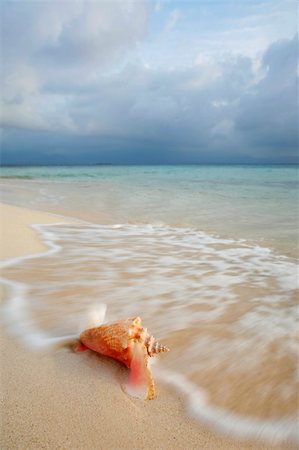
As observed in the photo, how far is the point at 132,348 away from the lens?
2.02m

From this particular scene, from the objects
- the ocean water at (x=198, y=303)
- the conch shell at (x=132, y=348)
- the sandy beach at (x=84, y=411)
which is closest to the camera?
the sandy beach at (x=84, y=411)

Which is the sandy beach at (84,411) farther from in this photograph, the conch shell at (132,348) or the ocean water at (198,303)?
the ocean water at (198,303)

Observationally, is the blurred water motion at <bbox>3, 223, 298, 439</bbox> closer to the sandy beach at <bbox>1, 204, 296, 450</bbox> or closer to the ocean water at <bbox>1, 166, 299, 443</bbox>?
the ocean water at <bbox>1, 166, 299, 443</bbox>

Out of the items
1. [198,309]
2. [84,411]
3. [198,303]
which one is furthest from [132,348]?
[198,303]

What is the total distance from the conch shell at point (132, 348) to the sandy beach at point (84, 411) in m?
0.06

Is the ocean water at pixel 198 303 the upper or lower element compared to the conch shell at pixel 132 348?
lower

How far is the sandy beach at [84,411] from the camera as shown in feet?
5.31

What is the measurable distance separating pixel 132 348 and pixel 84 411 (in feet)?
1.34

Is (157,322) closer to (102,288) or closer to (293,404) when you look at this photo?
(102,288)

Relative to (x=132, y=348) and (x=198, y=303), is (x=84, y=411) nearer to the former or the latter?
(x=132, y=348)

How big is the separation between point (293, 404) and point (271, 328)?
0.99 m

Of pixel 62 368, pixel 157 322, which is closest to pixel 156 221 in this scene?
pixel 157 322

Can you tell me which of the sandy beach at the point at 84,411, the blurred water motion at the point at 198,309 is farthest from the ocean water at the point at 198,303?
the sandy beach at the point at 84,411

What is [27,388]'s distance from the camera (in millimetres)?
1919
